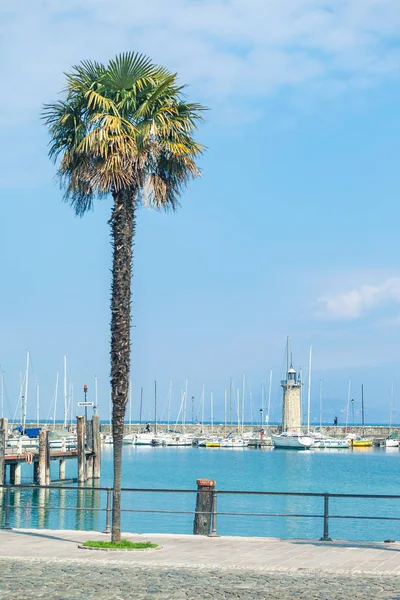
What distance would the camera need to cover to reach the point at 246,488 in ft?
234

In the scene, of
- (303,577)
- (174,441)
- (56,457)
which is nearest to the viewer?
(303,577)

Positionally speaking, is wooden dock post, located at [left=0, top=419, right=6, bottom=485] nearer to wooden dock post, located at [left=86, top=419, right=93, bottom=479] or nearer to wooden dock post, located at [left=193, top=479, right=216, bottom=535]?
wooden dock post, located at [left=86, top=419, right=93, bottom=479]

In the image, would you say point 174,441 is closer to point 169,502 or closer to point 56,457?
point 56,457

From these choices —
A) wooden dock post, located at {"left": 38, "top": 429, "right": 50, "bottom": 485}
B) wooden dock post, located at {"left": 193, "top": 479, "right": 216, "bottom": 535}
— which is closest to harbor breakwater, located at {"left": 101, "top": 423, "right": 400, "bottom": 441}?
wooden dock post, located at {"left": 38, "top": 429, "right": 50, "bottom": 485}

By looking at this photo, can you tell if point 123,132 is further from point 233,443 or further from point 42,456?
point 233,443

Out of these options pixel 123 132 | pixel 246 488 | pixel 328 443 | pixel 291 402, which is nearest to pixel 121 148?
pixel 123 132

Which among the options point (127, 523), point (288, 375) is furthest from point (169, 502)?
point (288, 375)

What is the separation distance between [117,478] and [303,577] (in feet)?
18.2

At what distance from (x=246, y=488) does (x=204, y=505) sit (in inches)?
2004

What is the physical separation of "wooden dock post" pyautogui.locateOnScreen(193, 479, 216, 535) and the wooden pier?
3250 centimetres

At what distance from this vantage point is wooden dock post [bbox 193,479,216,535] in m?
21.4

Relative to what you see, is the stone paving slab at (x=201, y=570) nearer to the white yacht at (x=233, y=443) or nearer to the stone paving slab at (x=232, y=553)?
the stone paving slab at (x=232, y=553)

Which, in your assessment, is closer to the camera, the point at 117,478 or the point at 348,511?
the point at 117,478

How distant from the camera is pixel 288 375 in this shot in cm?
12444
